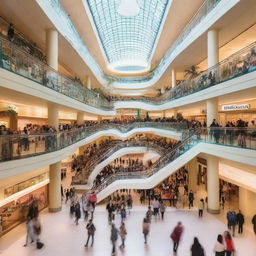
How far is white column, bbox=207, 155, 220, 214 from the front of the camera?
15789mm

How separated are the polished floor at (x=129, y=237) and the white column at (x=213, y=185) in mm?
A: 680

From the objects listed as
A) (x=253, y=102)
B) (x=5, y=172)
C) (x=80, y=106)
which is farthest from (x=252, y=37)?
(x=5, y=172)

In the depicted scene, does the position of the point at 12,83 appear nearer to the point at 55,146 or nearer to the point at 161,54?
the point at 55,146

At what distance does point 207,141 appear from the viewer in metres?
14.8

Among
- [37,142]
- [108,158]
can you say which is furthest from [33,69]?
[108,158]

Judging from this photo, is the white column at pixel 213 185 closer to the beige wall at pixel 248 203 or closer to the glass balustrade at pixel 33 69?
the beige wall at pixel 248 203

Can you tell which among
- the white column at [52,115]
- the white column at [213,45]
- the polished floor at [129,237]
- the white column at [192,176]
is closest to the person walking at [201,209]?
the polished floor at [129,237]

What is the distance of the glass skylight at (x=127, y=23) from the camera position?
23284mm

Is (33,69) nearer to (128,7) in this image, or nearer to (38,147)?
(38,147)

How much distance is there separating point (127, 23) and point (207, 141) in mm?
29622

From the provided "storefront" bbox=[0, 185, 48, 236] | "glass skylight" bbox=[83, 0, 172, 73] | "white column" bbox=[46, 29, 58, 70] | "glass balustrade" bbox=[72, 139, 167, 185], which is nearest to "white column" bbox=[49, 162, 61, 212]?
"storefront" bbox=[0, 185, 48, 236]

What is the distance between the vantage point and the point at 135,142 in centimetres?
2980

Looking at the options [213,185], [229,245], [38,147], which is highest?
[38,147]

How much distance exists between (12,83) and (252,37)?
14.7m
